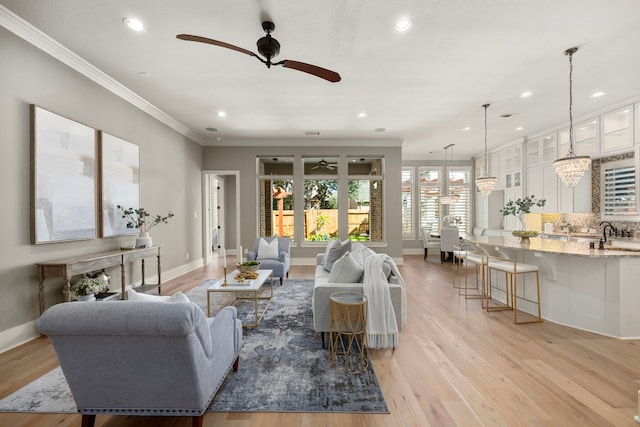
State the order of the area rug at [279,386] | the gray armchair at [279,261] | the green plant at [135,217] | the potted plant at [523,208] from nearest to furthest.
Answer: the area rug at [279,386]
the potted plant at [523,208]
the green plant at [135,217]
the gray armchair at [279,261]

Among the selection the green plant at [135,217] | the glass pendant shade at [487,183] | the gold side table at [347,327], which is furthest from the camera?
the glass pendant shade at [487,183]

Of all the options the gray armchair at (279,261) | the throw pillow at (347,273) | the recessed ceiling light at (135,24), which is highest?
the recessed ceiling light at (135,24)

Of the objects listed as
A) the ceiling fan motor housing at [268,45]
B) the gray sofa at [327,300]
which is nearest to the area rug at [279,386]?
the gray sofa at [327,300]

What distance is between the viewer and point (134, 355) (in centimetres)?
147

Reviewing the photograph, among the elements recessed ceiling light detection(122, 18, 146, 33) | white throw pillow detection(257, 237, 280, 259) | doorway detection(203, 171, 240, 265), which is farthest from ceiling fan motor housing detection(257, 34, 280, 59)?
doorway detection(203, 171, 240, 265)

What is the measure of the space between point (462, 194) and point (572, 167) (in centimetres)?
578

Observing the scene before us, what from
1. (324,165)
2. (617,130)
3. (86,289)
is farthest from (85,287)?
(617,130)

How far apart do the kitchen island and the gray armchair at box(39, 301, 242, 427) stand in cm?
372

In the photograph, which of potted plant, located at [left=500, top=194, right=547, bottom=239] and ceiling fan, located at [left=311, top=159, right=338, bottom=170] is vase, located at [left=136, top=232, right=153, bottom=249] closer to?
ceiling fan, located at [left=311, top=159, right=338, bottom=170]

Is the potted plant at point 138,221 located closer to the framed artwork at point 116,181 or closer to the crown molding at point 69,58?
the framed artwork at point 116,181

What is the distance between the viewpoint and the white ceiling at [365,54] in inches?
99.3

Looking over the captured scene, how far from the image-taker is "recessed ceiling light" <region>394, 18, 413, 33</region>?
2643 mm

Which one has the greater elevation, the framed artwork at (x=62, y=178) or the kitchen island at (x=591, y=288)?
the framed artwork at (x=62, y=178)

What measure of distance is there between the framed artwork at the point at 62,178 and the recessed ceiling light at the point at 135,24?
133cm
